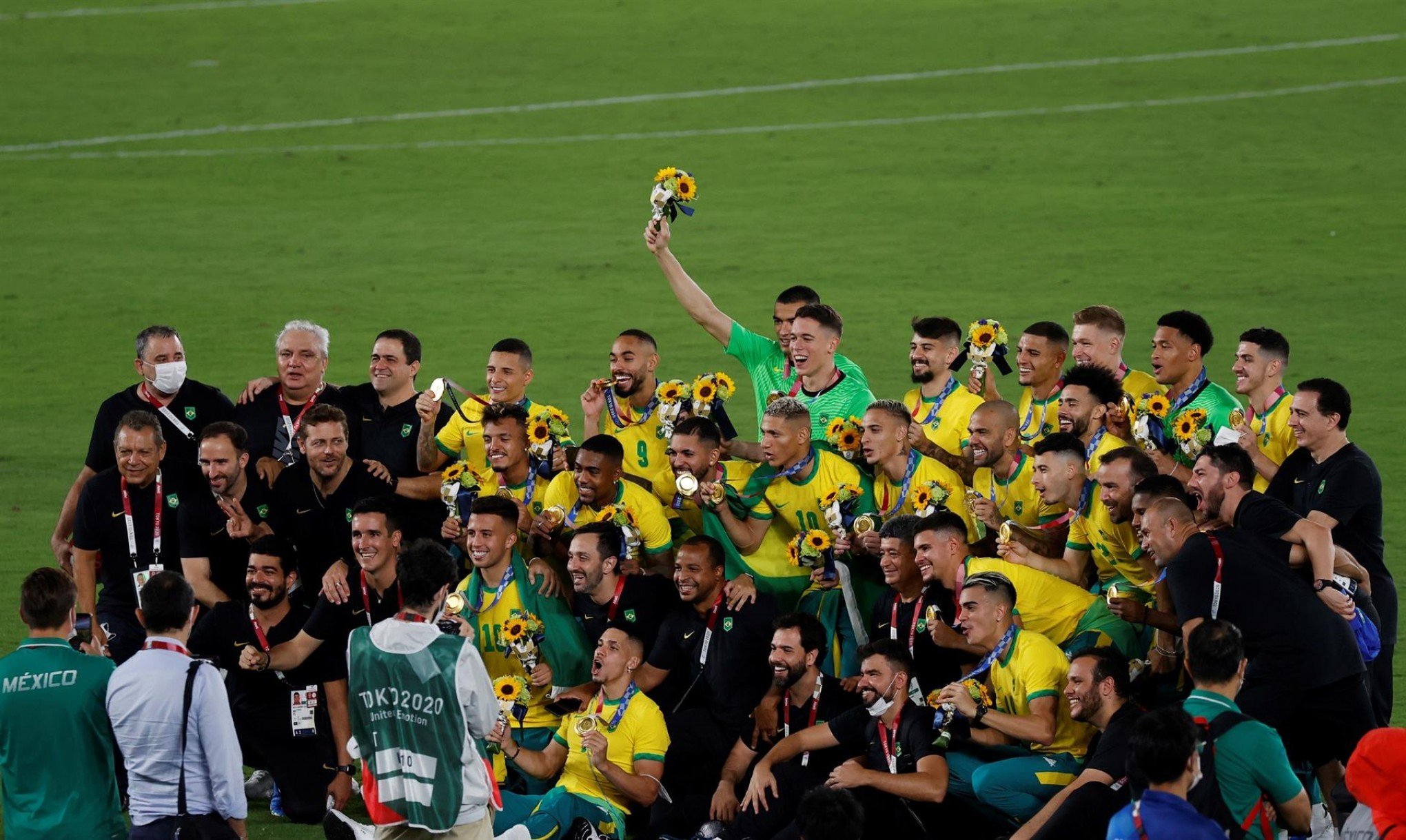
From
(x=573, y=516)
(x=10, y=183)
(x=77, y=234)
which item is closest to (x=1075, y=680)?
(x=573, y=516)

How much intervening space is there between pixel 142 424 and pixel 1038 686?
5.80 metres

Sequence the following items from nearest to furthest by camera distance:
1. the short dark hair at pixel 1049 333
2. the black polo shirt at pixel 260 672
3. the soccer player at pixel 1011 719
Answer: the soccer player at pixel 1011 719 < the black polo shirt at pixel 260 672 < the short dark hair at pixel 1049 333

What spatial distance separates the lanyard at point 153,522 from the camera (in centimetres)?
1234

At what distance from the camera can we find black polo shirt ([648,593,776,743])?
454 inches

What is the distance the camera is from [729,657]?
1153cm

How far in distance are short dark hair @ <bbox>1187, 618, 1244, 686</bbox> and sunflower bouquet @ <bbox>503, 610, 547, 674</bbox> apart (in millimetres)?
4242

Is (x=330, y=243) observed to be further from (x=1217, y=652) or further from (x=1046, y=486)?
(x=1217, y=652)

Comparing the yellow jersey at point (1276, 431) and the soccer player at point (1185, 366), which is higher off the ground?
the soccer player at point (1185, 366)

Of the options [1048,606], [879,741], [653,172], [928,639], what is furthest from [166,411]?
[653,172]

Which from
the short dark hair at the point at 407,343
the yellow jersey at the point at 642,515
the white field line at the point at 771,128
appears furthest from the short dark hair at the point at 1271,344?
the white field line at the point at 771,128

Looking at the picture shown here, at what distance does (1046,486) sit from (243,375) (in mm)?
12933

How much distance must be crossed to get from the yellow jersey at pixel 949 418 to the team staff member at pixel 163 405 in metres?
4.86

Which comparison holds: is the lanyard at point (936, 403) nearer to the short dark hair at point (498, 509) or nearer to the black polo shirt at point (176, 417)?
the short dark hair at point (498, 509)

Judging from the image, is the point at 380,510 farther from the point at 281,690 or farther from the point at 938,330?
the point at 938,330
